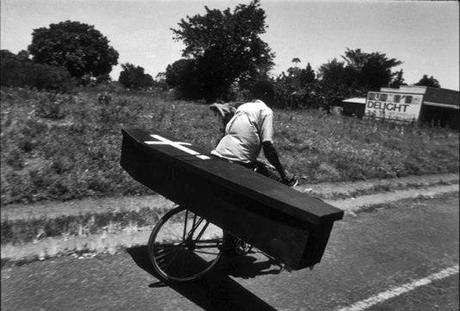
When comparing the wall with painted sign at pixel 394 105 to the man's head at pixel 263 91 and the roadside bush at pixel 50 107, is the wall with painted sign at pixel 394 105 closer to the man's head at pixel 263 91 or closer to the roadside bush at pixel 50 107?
the roadside bush at pixel 50 107

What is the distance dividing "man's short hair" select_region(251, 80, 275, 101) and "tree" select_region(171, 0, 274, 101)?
162 centimetres

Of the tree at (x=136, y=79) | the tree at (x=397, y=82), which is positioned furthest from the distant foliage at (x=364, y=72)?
the tree at (x=136, y=79)

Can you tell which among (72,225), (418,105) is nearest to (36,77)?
(72,225)

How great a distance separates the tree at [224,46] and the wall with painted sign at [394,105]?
102 ft

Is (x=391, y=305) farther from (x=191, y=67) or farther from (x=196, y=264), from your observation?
(x=191, y=67)

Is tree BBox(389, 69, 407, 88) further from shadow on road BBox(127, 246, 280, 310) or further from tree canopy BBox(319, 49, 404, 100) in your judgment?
shadow on road BBox(127, 246, 280, 310)

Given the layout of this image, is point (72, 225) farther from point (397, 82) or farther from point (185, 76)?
point (397, 82)

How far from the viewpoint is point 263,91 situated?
452 centimetres

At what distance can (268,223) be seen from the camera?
10.4 ft

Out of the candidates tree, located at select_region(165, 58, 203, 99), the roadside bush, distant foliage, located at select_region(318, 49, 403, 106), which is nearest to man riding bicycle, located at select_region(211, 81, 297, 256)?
tree, located at select_region(165, 58, 203, 99)

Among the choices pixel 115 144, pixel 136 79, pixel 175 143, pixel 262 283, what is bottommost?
pixel 262 283

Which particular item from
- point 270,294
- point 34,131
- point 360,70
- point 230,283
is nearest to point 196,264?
point 230,283

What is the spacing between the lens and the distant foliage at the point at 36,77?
10.5 meters

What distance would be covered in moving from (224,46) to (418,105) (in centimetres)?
3328
